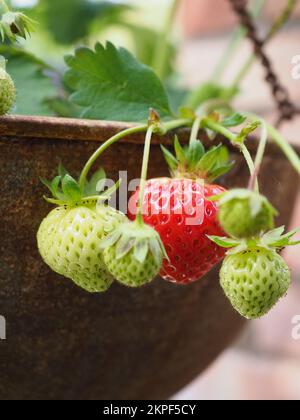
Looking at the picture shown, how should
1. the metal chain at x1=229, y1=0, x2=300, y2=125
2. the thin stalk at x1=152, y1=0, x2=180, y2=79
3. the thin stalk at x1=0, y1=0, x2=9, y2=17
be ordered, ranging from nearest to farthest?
the thin stalk at x1=0, y1=0, x2=9, y2=17, the metal chain at x1=229, y1=0, x2=300, y2=125, the thin stalk at x1=152, y1=0, x2=180, y2=79

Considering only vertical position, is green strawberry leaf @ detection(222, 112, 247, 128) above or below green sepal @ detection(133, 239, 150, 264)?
above

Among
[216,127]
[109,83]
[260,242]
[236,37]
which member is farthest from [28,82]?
[236,37]

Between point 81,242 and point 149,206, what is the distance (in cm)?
6

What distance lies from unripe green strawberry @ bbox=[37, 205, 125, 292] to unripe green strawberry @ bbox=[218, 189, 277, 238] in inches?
3.4

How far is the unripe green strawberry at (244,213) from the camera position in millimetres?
362

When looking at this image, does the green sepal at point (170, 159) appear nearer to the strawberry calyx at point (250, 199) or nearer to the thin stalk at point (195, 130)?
the thin stalk at point (195, 130)

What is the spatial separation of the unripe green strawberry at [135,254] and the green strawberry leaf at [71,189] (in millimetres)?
57

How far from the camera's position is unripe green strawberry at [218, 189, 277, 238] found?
362 millimetres

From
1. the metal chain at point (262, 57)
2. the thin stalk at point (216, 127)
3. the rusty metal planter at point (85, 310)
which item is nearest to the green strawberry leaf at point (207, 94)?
the metal chain at point (262, 57)

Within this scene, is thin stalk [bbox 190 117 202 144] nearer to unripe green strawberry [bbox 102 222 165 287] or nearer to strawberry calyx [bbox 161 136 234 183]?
strawberry calyx [bbox 161 136 234 183]

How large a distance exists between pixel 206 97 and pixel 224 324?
0.31m

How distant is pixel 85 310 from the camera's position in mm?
550
